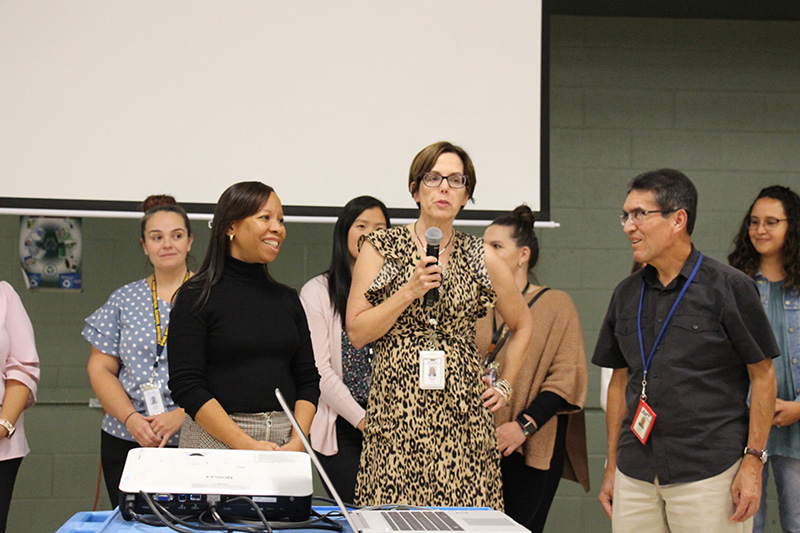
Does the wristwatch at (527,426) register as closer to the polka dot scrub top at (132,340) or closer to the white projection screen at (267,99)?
the white projection screen at (267,99)

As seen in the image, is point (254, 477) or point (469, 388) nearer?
point (254, 477)

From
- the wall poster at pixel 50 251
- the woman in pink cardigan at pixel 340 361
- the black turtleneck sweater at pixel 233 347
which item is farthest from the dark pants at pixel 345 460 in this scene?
the wall poster at pixel 50 251

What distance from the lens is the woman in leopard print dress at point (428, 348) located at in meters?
1.96

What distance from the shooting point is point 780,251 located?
8.59 feet

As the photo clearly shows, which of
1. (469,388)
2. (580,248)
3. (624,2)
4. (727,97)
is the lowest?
(469,388)

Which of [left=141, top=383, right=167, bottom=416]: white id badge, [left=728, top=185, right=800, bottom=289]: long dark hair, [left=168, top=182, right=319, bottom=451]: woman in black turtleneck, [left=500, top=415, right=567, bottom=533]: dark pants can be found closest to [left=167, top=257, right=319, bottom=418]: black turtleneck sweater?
[left=168, top=182, right=319, bottom=451]: woman in black turtleneck

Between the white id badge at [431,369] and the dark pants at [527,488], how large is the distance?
831 millimetres

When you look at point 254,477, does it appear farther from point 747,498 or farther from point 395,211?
point 395,211

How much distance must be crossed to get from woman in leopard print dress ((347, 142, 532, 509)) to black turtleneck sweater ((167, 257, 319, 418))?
24cm

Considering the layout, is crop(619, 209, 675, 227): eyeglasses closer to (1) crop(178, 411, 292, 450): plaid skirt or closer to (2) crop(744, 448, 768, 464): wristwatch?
(2) crop(744, 448, 768, 464): wristwatch

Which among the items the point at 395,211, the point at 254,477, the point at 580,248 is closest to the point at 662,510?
the point at 254,477

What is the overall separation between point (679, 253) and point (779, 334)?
A: 0.76 m

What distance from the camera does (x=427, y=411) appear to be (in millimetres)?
1983

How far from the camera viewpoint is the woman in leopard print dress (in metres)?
1.96
